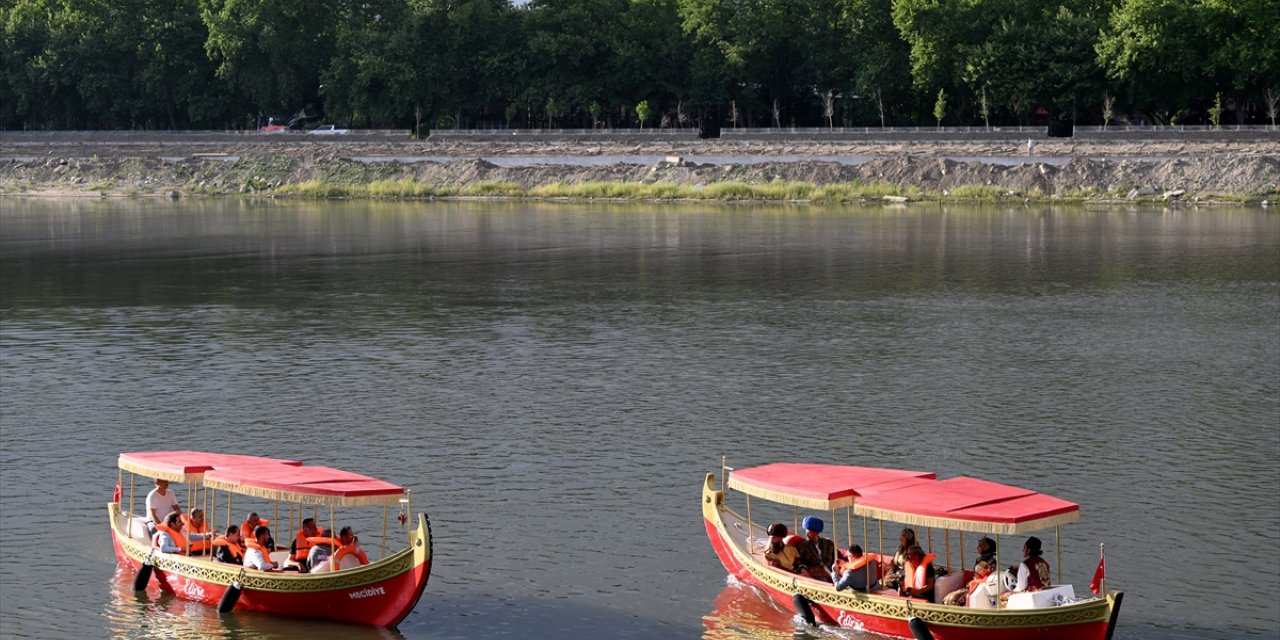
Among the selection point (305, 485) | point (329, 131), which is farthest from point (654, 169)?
point (305, 485)

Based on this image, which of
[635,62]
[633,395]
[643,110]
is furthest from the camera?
[643,110]

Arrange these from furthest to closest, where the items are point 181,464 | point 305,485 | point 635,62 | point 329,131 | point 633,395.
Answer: point 329,131 < point 635,62 < point 633,395 < point 181,464 < point 305,485

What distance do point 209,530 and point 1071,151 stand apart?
347ft

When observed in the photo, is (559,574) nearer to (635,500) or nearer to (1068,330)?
(635,500)

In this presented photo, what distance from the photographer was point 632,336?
6203cm

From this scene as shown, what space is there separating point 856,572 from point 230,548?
12.0 metres

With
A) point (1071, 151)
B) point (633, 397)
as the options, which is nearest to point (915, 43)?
point (1071, 151)

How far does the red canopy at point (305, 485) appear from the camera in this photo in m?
30.5

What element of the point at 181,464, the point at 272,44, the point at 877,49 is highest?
the point at 272,44

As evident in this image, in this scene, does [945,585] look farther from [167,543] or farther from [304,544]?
[167,543]

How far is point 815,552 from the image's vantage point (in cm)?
3119

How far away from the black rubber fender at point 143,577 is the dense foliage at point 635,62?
374 feet

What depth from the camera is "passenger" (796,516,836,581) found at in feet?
102

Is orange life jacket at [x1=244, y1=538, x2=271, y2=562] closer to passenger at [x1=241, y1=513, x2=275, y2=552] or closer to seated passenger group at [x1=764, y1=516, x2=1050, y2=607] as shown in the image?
passenger at [x1=241, y1=513, x2=275, y2=552]
